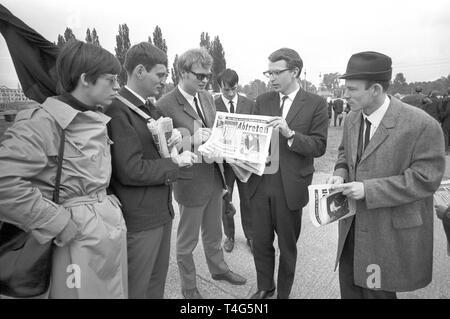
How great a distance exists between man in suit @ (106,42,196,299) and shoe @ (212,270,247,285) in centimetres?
109

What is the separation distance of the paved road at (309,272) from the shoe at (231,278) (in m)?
0.04

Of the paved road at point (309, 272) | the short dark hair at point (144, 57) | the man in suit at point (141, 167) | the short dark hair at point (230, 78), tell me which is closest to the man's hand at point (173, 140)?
the man in suit at point (141, 167)

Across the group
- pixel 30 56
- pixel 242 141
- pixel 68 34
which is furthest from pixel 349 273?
pixel 68 34

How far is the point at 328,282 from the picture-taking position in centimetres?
294

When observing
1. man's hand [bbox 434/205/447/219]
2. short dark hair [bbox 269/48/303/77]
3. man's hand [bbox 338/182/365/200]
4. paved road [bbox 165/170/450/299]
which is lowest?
paved road [bbox 165/170/450/299]

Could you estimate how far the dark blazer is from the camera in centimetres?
177

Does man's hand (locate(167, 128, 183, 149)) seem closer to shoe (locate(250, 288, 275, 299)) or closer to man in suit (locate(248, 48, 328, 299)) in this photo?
man in suit (locate(248, 48, 328, 299))

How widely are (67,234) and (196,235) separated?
1532mm

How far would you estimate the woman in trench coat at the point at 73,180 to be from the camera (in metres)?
1.31

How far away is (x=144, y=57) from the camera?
6.36 ft

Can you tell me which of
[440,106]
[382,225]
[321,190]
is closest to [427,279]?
[382,225]

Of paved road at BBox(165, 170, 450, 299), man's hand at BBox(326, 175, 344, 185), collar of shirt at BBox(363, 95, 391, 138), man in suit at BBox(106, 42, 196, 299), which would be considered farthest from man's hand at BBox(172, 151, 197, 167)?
paved road at BBox(165, 170, 450, 299)

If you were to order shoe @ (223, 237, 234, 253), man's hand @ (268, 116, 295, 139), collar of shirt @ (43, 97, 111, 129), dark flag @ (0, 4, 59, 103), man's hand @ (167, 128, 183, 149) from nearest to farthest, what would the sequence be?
collar of shirt @ (43, 97, 111, 129), dark flag @ (0, 4, 59, 103), man's hand @ (167, 128, 183, 149), man's hand @ (268, 116, 295, 139), shoe @ (223, 237, 234, 253)
